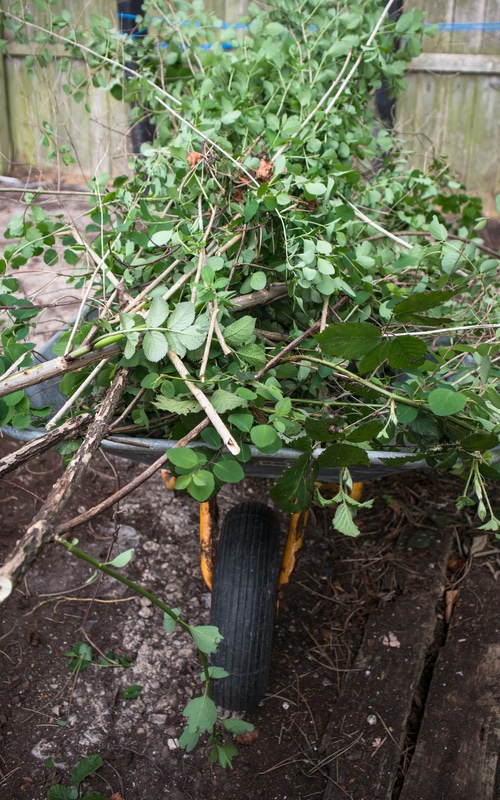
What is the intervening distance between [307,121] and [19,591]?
147cm

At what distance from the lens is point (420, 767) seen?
1.51 meters

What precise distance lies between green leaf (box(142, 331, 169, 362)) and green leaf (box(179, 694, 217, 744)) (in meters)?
0.50

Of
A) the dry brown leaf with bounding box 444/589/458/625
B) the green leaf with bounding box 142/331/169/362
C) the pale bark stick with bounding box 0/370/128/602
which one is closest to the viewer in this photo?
the pale bark stick with bounding box 0/370/128/602

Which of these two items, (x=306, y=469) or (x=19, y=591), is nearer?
(x=306, y=469)

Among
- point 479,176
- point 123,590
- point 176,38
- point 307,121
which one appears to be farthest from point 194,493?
point 479,176

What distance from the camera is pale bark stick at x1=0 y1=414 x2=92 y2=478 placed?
968 mm

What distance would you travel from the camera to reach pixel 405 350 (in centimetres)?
99

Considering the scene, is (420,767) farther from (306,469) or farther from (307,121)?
(307,121)

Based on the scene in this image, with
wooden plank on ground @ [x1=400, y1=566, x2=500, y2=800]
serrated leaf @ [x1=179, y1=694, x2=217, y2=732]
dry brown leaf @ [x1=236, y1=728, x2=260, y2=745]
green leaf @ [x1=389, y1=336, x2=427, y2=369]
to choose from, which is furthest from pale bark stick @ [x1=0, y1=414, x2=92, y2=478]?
wooden plank on ground @ [x1=400, y1=566, x2=500, y2=800]

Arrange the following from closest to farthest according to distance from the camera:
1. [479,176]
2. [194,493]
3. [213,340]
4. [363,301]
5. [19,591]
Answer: [194,493] → [213,340] → [363,301] → [19,591] → [479,176]

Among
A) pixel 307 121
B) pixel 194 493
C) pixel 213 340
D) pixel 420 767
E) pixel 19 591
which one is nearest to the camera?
pixel 194 493

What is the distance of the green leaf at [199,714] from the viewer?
964mm

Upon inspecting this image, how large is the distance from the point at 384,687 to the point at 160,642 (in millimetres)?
601

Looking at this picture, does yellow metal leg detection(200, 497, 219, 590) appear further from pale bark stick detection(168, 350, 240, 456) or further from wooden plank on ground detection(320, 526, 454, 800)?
pale bark stick detection(168, 350, 240, 456)
